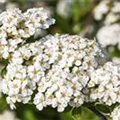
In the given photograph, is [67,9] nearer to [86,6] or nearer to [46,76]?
[86,6]

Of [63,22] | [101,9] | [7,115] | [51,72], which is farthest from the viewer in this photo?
[63,22]

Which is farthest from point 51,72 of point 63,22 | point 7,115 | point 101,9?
point 63,22

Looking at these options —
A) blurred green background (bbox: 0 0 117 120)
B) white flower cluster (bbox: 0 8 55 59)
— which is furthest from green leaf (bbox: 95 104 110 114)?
blurred green background (bbox: 0 0 117 120)

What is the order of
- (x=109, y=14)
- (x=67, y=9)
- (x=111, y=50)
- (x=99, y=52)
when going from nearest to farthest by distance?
(x=99, y=52) < (x=111, y=50) < (x=109, y=14) < (x=67, y=9)

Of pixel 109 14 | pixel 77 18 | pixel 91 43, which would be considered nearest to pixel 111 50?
pixel 109 14

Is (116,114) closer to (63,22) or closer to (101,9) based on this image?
(101,9)

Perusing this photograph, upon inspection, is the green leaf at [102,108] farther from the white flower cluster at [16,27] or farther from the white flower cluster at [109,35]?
the white flower cluster at [109,35]

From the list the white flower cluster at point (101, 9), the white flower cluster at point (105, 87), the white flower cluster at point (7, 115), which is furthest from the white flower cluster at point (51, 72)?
the white flower cluster at point (101, 9)
